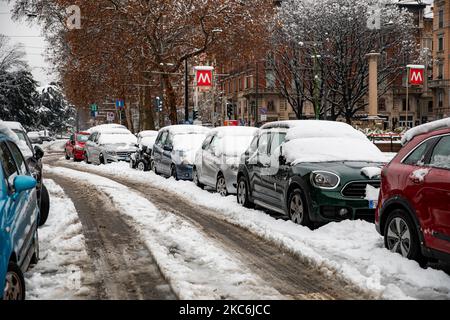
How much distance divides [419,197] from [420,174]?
0.86 ft

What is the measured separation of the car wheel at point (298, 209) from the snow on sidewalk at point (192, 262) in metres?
1.54

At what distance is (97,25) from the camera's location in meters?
34.0

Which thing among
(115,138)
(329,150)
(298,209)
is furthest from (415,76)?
(298,209)

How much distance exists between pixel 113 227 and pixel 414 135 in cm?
489

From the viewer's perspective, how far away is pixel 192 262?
6.45 meters

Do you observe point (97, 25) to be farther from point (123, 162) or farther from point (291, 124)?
point (291, 124)

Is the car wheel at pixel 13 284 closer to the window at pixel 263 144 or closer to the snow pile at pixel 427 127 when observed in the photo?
the snow pile at pixel 427 127

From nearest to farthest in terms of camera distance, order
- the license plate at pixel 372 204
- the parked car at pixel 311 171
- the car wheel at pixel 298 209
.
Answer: the license plate at pixel 372 204 < the parked car at pixel 311 171 < the car wheel at pixel 298 209

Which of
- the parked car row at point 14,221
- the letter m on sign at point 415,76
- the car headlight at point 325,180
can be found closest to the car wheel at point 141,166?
the car headlight at point 325,180

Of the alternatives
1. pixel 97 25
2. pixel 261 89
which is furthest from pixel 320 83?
pixel 261 89

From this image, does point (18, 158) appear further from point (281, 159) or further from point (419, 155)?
point (419, 155)

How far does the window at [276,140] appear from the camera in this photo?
390 inches

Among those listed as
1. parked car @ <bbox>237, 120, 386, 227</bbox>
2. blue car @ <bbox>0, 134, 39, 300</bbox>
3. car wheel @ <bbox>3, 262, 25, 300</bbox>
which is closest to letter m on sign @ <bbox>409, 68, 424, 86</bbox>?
parked car @ <bbox>237, 120, 386, 227</bbox>

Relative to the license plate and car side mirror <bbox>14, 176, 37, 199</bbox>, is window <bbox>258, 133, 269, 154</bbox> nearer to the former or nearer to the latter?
the license plate
